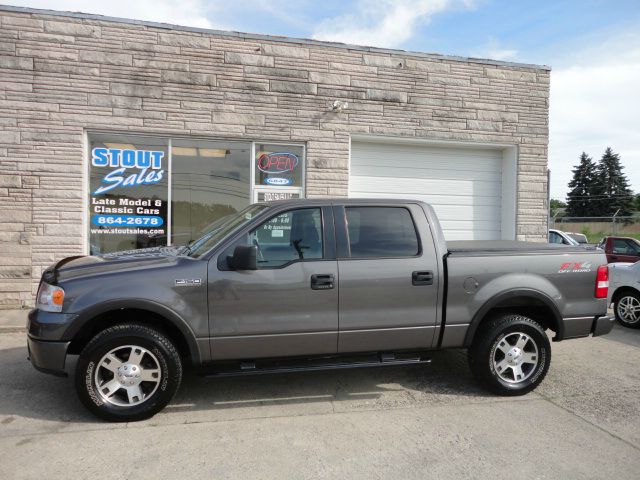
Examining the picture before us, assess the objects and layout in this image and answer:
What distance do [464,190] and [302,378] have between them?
6596mm

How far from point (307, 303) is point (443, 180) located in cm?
670

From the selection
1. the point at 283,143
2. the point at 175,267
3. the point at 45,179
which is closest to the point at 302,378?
the point at 175,267

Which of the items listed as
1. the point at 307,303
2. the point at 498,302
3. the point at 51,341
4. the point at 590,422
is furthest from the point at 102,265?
the point at 590,422

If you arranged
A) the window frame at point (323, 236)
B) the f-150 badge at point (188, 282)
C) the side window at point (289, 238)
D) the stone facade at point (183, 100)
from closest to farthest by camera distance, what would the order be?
the f-150 badge at point (188, 282)
the window frame at point (323, 236)
the side window at point (289, 238)
the stone facade at point (183, 100)

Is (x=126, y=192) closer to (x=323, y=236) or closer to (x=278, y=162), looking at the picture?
(x=278, y=162)

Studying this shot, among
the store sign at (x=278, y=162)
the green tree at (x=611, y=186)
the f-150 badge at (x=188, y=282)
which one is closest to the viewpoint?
the f-150 badge at (x=188, y=282)

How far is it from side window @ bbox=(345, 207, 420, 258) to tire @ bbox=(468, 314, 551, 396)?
1.10 m

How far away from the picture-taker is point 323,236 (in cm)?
432

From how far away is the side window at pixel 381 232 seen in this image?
4395 millimetres

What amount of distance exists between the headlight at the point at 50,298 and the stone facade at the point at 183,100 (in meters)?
4.44

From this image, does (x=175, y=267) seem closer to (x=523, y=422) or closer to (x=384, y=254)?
(x=384, y=254)

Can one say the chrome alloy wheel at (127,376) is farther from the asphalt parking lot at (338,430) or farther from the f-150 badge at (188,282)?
the f-150 badge at (188,282)

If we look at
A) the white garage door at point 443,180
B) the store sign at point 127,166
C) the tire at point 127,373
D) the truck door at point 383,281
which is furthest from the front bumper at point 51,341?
the white garage door at point 443,180

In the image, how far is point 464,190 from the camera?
400 inches
